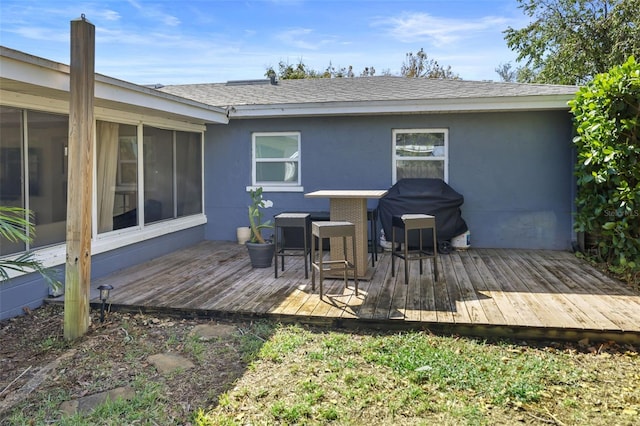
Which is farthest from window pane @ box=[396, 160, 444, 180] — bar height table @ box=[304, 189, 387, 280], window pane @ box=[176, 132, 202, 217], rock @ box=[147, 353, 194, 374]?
rock @ box=[147, 353, 194, 374]

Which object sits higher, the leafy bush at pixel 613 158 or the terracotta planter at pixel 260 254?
the leafy bush at pixel 613 158

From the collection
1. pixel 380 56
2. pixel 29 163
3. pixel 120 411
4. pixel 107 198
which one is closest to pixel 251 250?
pixel 107 198

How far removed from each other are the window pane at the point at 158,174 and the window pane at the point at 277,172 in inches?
61.7

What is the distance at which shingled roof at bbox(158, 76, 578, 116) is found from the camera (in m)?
Result: 6.37

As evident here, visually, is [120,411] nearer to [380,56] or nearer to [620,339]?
[620,339]

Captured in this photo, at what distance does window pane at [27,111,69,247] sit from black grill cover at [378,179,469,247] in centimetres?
417

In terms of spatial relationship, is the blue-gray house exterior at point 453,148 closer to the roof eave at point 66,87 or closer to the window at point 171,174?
Answer: the window at point 171,174

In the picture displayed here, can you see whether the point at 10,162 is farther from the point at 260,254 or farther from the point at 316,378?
the point at 316,378

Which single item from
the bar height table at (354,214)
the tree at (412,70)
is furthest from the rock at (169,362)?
the tree at (412,70)

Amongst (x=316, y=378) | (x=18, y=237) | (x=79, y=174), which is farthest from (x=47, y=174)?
(x=316, y=378)

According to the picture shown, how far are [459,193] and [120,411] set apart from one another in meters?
5.83

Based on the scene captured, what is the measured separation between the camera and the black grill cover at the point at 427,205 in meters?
6.53

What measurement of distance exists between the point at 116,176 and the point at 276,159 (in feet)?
9.20

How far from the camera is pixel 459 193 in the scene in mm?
7055
